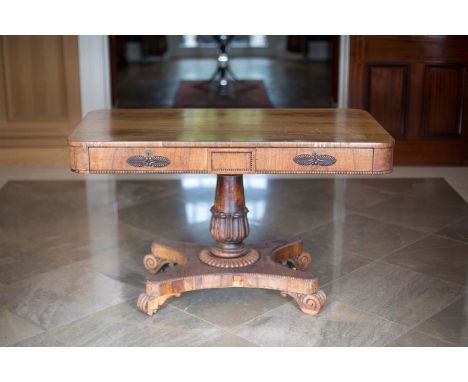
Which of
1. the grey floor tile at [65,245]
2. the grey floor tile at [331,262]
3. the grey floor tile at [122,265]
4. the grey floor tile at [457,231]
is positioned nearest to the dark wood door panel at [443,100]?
the grey floor tile at [457,231]

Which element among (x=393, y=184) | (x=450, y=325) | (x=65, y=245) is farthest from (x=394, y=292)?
(x=393, y=184)

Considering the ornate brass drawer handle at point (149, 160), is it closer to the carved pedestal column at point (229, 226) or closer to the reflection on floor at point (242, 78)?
the carved pedestal column at point (229, 226)

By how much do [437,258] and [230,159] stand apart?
1.41 m

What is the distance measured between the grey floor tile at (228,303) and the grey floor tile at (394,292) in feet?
0.90

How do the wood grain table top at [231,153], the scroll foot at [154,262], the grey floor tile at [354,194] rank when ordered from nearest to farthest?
1. the wood grain table top at [231,153]
2. the scroll foot at [154,262]
3. the grey floor tile at [354,194]

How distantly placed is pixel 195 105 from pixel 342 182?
119 inches

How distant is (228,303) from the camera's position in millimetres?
3148

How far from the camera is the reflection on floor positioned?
25.9 ft

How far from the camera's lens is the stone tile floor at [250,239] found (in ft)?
9.54

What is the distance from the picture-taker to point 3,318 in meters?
3.02

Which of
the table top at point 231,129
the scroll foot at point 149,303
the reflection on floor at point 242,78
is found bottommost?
the scroll foot at point 149,303

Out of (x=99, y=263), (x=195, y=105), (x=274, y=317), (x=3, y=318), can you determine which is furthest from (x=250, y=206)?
(x=195, y=105)
